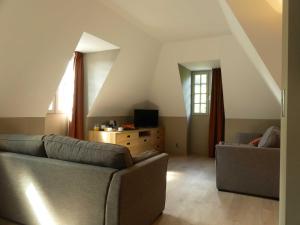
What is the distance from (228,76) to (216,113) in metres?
1.21

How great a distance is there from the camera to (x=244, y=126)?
18.3ft

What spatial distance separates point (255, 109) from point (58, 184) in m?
4.67

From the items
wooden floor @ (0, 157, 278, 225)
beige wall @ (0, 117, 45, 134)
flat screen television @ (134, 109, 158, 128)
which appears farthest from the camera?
flat screen television @ (134, 109, 158, 128)

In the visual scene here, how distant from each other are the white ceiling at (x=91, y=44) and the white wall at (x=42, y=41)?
0.44 ft

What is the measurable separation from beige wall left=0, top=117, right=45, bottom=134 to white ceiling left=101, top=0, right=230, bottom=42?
7.00 ft

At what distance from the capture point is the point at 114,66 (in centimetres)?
447

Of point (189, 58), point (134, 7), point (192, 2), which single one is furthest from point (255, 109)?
point (134, 7)

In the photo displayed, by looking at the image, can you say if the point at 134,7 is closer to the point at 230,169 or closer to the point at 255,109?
the point at 230,169

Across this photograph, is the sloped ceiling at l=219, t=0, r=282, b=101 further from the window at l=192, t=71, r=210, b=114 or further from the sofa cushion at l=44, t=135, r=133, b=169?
the window at l=192, t=71, r=210, b=114

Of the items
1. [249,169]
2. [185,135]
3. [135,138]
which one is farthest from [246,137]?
[135,138]

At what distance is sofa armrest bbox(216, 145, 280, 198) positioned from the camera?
305 cm

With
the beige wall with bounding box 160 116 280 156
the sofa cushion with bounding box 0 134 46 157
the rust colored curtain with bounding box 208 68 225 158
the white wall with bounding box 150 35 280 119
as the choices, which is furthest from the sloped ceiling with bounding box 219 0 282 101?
the beige wall with bounding box 160 116 280 156

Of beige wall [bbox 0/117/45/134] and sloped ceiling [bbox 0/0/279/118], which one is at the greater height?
sloped ceiling [bbox 0/0/279/118]

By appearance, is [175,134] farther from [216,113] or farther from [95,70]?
[95,70]
